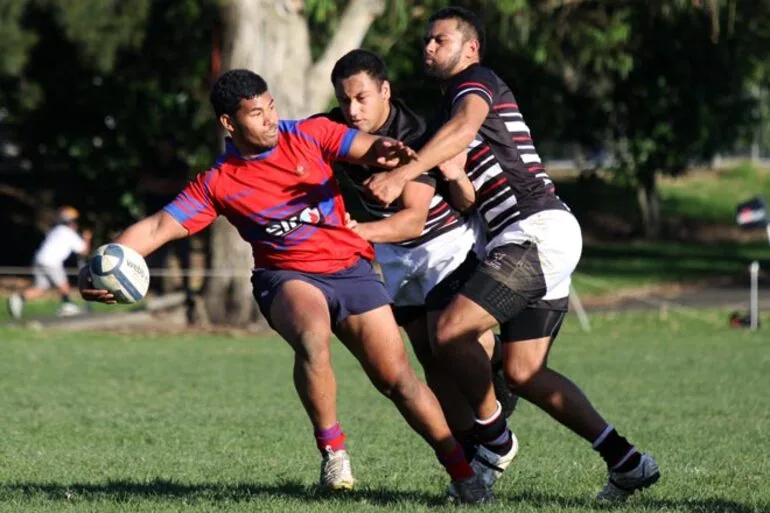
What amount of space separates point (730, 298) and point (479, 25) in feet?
76.8

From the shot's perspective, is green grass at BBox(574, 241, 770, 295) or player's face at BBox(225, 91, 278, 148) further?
green grass at BBox(574, 241, 770, 295)

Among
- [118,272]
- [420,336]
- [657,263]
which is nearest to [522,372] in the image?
[420,336]

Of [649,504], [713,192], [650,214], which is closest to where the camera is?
[649,504]

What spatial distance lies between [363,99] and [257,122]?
601 mm

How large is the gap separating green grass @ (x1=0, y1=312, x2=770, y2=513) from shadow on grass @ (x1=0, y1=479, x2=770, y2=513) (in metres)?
0.02

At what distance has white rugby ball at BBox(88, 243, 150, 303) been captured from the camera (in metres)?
6.85

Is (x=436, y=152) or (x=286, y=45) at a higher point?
(x=286, y=45)

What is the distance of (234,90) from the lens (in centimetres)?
725

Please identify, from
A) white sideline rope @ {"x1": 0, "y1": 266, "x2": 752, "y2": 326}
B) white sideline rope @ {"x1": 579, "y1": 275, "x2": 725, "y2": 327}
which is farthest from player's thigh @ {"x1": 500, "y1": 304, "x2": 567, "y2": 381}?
white sideline rope @ {"x1": 579, "y1": 275, "x2": 725, "y2": 327}

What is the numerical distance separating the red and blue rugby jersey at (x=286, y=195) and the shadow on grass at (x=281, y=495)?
3.79 feet

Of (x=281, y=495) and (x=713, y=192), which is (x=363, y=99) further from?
(x=713, y=192)

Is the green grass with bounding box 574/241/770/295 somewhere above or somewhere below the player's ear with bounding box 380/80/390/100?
below

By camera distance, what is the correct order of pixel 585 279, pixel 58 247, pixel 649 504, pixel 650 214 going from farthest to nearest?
1. pixel 650 214
2. pixel 585 279
3. pixel 58 247
4. pixel 649 504

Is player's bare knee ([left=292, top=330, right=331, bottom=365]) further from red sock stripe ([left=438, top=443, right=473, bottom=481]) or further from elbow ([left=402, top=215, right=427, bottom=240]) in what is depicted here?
red sock stripe ([left=438, top=443, right=473, bottom=481])
